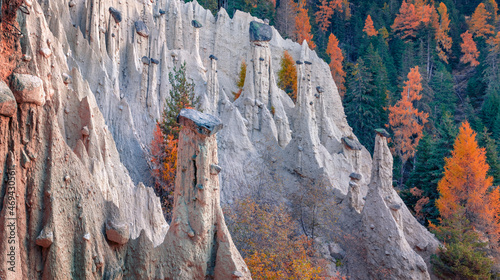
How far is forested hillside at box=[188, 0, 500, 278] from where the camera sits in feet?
100

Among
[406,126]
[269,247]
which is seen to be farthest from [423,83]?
[269,247]

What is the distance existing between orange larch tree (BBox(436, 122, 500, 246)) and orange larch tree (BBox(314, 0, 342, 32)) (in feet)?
125

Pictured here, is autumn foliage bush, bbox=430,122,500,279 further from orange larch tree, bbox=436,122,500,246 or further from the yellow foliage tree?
the yellow foliage tree

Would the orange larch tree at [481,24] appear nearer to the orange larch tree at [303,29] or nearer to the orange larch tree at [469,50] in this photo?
the orange larch tree at [469,50]

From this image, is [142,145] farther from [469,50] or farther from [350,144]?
[469,50]

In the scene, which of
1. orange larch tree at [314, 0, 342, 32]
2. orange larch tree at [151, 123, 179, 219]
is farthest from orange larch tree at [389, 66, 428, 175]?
orange larch tree at [151, 123, 179, 219]

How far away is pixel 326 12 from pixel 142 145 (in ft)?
166

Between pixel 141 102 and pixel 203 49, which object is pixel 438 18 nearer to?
pixel 203 49

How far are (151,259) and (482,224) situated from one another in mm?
23831

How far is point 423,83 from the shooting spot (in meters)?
51.3

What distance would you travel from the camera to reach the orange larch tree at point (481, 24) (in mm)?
64438

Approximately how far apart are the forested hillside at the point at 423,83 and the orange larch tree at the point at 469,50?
15 cm

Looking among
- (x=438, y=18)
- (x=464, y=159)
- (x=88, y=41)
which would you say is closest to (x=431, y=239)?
(x=464, y=159)

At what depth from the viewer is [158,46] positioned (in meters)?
30.4
